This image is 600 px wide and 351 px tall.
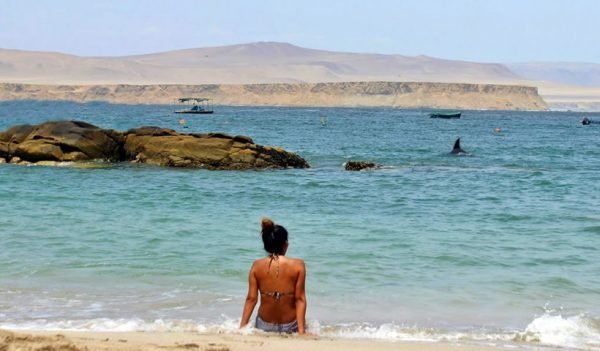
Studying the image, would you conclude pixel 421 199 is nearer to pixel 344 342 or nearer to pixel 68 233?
pixel 68 233

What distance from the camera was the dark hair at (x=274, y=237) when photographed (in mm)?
8664

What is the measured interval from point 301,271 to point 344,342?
1.07m

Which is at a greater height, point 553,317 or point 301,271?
point 301,271

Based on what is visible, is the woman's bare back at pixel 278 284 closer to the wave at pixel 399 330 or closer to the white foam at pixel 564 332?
the wave at pixel 399 330

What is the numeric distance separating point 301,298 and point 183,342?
1229mm

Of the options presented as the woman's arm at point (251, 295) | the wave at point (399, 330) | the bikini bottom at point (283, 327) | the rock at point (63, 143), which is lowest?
the rock at point (63, 143)

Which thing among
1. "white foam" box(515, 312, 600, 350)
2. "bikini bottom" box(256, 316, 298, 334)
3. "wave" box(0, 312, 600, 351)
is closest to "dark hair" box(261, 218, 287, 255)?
"bikini bottom" box(256, 316, 298, 334)

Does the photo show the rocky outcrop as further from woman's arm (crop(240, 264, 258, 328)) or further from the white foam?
woman's arm (crop(240, 264, 258, 328))

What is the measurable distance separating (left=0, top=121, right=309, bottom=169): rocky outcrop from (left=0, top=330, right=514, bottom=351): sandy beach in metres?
23.5

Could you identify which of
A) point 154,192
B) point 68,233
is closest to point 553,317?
point 68,233

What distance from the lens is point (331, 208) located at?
22.9m

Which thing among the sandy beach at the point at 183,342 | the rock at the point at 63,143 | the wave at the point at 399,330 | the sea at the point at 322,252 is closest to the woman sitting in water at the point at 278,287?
the sandy beach at the point at 183,342

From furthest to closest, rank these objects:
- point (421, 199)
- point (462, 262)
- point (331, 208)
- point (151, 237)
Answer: point (421, 199)
point (331, 208)
point (151, 237)
point (462, 262)

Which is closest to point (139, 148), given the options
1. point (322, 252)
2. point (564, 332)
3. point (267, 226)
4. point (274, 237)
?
point (322, 252)
